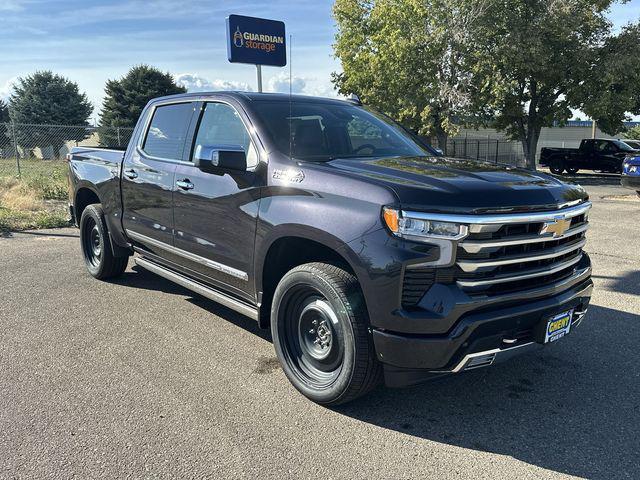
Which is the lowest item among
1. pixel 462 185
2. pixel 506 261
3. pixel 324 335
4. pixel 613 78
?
pixel 324 335

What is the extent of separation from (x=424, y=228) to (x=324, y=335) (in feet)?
3.38

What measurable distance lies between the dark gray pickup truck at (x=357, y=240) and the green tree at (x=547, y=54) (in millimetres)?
17205

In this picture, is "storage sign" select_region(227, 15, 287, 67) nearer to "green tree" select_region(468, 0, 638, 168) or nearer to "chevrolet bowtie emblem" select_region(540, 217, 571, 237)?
"green tree" select_region(468, 0, 638, 168)

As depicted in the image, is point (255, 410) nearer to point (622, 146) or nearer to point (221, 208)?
point (221, 208)

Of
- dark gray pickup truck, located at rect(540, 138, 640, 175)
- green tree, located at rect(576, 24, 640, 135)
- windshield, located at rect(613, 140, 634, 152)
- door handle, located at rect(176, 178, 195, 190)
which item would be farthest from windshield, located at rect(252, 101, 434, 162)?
windshield, located at rect(613, 140, 634, 152)

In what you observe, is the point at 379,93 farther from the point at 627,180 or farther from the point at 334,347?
the point at 334,347

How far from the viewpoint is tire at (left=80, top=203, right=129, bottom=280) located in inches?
233

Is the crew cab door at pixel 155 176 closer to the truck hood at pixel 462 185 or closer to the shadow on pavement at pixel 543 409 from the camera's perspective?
the truck hood at pixel 462 185

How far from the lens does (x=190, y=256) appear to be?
4.47 m

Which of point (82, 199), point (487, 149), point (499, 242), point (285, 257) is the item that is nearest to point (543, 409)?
point (499, 242)

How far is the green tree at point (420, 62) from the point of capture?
67.6 feet

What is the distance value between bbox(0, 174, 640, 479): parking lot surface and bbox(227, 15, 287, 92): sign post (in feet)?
37.6

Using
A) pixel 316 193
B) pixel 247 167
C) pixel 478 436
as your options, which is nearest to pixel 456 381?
pixel 478 436

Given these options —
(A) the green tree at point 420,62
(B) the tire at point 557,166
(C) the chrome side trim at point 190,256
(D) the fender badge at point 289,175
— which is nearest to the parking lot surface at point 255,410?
(C) the chrome side trim at point 190,256
